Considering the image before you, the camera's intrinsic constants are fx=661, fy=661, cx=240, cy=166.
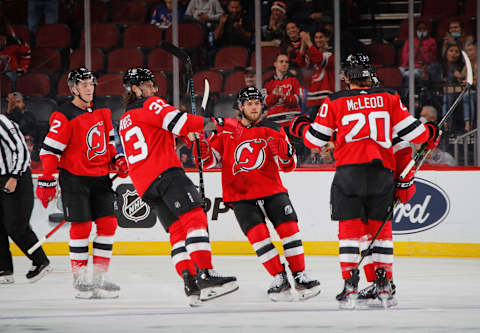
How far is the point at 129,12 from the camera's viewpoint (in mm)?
7582

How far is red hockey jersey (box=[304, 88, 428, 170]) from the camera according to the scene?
138 inches

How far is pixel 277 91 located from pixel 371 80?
3.01 m

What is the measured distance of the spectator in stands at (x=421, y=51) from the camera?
6543 millimetres

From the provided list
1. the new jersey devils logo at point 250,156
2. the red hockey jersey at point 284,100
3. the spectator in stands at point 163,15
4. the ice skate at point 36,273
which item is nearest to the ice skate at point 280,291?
the new jersey devils logo at point 250,156

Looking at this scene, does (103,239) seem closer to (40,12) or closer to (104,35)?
(104,35)

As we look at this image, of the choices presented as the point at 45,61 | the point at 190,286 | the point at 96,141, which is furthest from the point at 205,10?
the point at 190,286

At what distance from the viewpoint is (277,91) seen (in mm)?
6602

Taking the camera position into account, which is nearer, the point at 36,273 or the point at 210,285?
the point at 210,285

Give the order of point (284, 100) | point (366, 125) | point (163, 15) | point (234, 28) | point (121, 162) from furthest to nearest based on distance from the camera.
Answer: point (163, 15) → point (234, 28) → point (284, 100) → point (121, 162) → point (366, 125)

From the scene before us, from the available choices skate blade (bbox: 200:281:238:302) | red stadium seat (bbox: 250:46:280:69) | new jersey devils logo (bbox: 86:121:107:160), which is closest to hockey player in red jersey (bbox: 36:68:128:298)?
new jersey devils logo (bbox: 86:121:107:160)

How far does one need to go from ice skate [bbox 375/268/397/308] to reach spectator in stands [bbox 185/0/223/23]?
4.34 meters

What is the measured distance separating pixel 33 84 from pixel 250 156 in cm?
381

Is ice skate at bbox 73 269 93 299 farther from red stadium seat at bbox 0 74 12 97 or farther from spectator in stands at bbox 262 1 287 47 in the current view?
spectator in stands at bbox 262 1 287 47

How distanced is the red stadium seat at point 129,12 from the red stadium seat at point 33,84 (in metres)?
1.07
